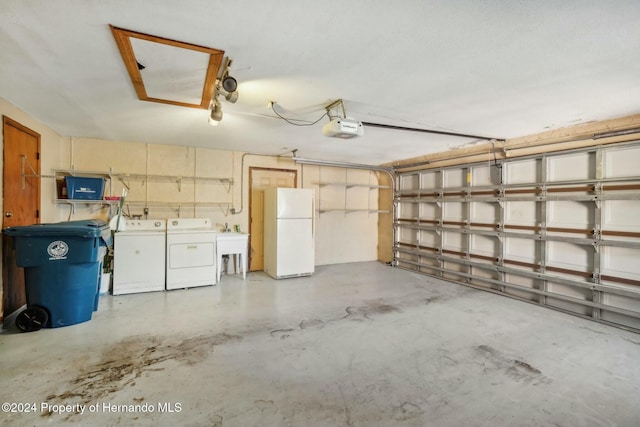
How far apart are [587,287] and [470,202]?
6.48 feet

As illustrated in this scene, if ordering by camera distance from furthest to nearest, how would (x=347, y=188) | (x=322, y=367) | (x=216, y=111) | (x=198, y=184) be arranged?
(x=347, y=188)
(x=198, y=184)
(x=216, y=111)
(x=322, y=367)

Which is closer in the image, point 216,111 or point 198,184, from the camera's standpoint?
point 216,111

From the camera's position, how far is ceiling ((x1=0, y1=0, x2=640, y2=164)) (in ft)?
5.20

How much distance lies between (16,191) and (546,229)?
22.5 feet

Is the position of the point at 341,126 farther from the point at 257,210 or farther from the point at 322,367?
the point at 257,210

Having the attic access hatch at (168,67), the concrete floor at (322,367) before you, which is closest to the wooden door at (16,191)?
the concrete floor at (322,367)

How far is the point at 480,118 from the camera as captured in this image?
11.3ft

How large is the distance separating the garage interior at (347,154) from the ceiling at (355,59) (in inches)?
0.8

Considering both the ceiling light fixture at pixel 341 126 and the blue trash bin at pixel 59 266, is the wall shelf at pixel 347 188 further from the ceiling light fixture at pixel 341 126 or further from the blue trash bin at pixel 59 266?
the blue trash bin at pixel 59 266

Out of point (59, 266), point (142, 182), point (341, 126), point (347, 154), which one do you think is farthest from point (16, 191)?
point (347, 154)

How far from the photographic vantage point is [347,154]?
18.7 feet

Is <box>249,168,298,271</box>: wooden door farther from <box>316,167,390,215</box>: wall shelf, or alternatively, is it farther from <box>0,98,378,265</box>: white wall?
<box>316,167,390,215</box>: wall shelf

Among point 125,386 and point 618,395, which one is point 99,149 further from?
point 618,395

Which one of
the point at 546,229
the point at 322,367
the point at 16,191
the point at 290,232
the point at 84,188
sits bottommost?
the point at 322,367
